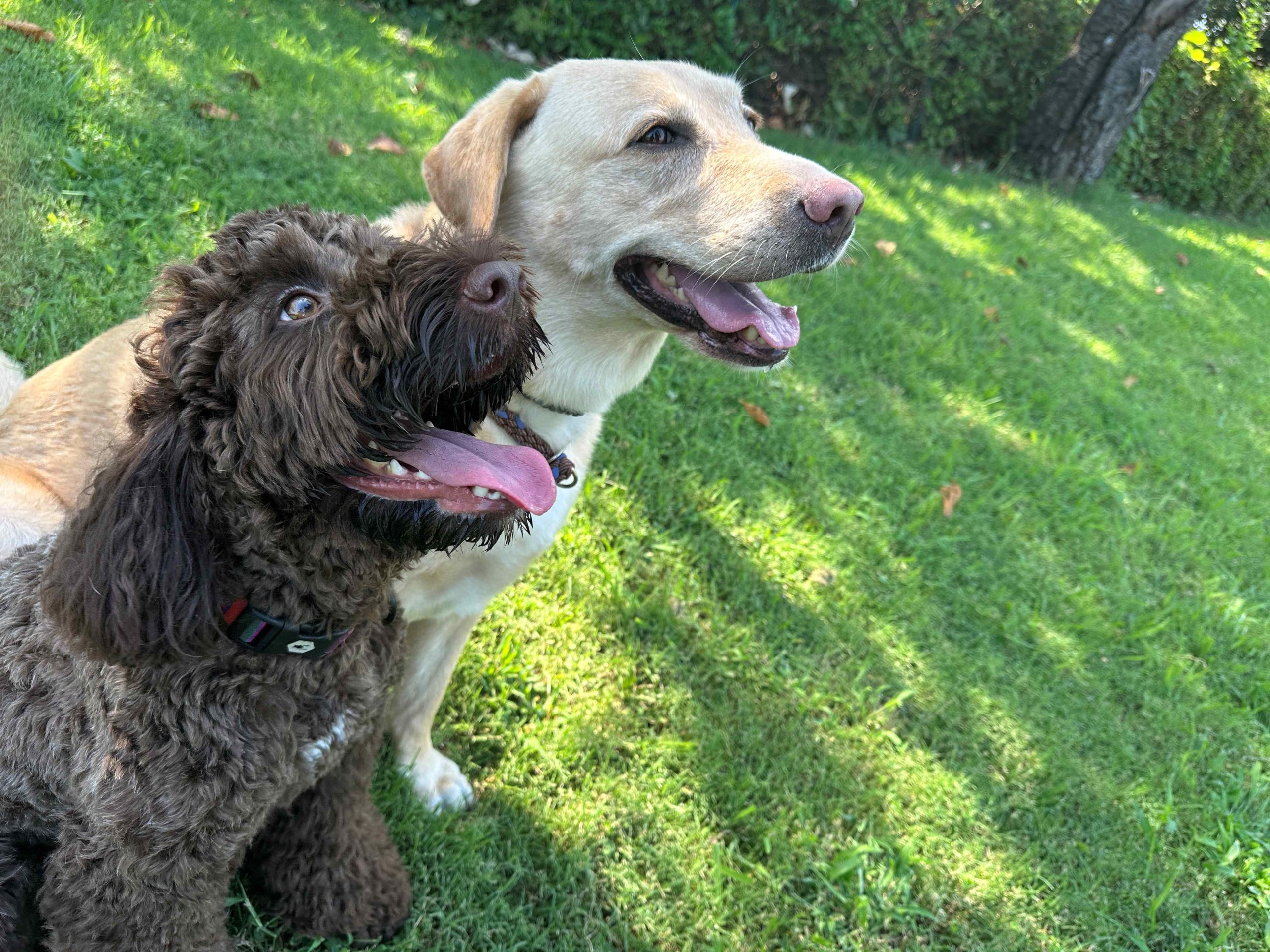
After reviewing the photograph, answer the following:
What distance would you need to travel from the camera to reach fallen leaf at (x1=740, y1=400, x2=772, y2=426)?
4.56 metres

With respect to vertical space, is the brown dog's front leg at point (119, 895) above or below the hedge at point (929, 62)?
below

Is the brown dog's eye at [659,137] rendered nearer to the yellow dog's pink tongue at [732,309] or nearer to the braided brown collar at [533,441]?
the yellow dog's pink tongue at [732,309]

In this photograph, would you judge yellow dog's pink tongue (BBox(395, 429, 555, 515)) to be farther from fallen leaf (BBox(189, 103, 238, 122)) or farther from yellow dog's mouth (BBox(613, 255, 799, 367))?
fallen leaf (BBox(189, 103, 238, 122))

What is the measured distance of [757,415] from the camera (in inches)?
180

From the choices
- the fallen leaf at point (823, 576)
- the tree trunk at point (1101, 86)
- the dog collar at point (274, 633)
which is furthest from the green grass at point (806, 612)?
the tree trunk at point (1101, 86)

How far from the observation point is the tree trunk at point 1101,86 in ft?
29.9

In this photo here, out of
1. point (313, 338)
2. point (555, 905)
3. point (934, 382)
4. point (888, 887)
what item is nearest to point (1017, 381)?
point (934, 382)

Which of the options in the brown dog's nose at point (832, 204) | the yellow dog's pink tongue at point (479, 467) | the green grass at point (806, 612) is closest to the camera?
the yellow dog's pink tongue at point (479, 467)

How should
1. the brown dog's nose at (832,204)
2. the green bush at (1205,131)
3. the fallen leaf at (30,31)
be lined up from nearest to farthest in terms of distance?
the brown dog's nose at (832,204)
the fallen leaf at (30,31)
the green bush at (1205,131)

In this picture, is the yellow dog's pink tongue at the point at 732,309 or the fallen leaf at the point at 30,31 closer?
the yellow dog's pink tongue at the point at 732,309

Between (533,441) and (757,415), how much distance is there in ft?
8.62

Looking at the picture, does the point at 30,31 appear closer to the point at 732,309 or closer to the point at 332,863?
the point at 732,309

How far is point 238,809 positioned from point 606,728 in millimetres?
1441

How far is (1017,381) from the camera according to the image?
19.0ft
